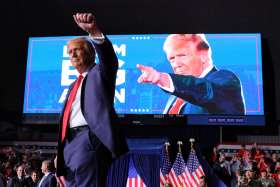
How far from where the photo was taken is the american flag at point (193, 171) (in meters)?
8.79

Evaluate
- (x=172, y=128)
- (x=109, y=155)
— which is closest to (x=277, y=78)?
(x=172, y=128)

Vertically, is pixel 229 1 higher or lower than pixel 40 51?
higher

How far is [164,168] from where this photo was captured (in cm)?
915

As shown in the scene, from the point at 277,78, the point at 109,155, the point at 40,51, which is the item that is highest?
the point at 40,51

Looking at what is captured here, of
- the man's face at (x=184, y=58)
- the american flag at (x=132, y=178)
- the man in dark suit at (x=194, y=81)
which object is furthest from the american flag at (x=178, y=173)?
the man's face at (x=184, y=58)

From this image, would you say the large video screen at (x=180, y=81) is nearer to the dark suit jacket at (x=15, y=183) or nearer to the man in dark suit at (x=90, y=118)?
the dark suit jacket at (x=15, y=183)

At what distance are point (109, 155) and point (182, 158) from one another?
745 centimetres

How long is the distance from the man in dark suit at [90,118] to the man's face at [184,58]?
8.07 meters

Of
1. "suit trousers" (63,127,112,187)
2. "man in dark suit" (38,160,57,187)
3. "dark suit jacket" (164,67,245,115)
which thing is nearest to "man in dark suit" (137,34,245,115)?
"dark suit jacket" (164,67,245,115)

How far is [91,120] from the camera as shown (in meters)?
1.87

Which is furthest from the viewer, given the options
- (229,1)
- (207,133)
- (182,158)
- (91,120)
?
(229,1)

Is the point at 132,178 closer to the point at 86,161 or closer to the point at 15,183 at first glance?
the point at 15,183

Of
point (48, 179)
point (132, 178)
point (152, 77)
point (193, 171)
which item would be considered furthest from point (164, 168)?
point (48, 179)

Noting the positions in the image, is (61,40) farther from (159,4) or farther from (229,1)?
(229,1)
